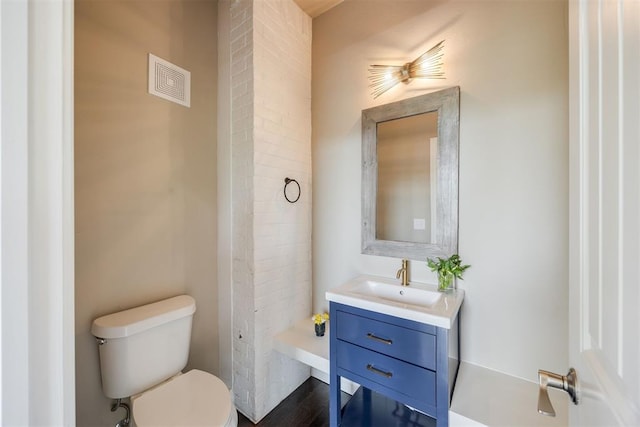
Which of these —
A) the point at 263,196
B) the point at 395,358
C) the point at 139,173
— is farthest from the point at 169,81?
the point at 395,358

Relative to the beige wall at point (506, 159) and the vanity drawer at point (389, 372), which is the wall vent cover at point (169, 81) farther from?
the vanity drawer at point (389, 372)

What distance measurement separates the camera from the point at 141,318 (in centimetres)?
129

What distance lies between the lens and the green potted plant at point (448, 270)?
143cm

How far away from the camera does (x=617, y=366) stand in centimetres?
40

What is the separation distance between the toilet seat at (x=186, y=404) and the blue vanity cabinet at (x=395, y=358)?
0.57m

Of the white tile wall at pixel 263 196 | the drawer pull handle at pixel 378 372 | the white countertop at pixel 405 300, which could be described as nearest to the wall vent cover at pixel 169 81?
the white tile wall at pixel 263 196

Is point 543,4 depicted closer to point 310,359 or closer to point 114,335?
point 310,359

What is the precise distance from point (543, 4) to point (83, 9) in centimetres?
220

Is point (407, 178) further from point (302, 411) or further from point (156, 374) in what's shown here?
point (156, 374)

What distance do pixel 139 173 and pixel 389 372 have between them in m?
1.67

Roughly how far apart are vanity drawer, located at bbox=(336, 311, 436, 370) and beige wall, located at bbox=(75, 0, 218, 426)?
39.0 inches

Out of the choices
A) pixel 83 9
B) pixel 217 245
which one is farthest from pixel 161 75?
pixel 217 245

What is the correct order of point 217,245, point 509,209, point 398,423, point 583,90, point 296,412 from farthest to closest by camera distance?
1. point 217,245
2. point 296,412
3. point 398,423
4. point 509,209
5. point 583,90

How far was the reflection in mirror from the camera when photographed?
158cm
